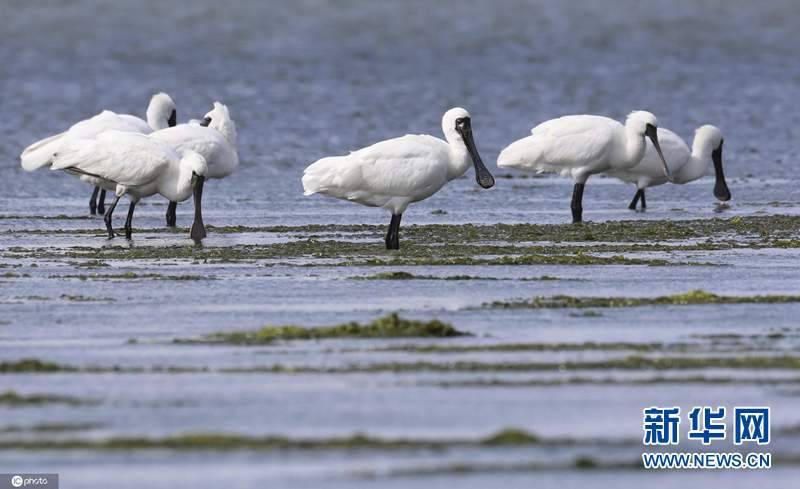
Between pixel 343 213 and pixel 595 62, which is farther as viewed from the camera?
pixel 595 62

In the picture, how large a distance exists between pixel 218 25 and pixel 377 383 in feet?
188

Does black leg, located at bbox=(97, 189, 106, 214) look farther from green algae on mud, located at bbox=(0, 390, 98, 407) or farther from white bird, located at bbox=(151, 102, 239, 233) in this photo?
green algae on mud, located at bbox=(0, 390, 98, 407)

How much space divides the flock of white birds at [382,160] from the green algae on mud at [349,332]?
5413mm

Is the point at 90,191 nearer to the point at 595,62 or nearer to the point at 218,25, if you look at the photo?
the point at 595,62

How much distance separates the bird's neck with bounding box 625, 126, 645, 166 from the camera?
70.6 ft

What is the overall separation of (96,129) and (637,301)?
10100 mm

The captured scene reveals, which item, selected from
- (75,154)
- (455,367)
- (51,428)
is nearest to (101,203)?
(75,154)

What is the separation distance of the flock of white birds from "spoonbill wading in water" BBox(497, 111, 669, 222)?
Answer: 1cm

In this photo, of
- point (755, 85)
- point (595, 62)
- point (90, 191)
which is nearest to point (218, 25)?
point (595, 62)

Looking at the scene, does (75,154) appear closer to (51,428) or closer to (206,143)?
(206,143)

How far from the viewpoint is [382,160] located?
1723 cm

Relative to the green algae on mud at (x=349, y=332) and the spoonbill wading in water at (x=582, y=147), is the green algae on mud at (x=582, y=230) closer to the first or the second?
the spoonbill wading in water at (x=582, y=147)

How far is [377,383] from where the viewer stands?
32.6ft

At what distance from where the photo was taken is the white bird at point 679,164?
73.5 ft
